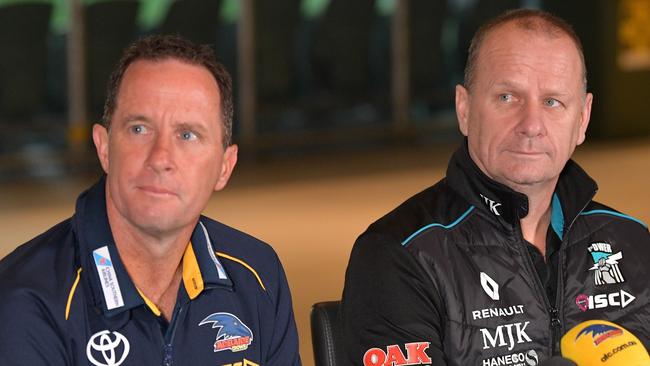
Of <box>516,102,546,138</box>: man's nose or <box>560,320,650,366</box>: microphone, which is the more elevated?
<box>516,102,546,138</box>: man's nose

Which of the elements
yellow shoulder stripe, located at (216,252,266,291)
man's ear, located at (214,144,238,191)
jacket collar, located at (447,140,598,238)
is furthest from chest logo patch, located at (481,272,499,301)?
man's ear, located at (214,144,238,191)

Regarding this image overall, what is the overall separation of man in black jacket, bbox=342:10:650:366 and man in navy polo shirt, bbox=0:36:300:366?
1.09 feet

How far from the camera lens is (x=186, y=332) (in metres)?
2.31

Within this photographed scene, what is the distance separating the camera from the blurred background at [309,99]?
338 inches

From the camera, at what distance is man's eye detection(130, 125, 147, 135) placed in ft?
7.32

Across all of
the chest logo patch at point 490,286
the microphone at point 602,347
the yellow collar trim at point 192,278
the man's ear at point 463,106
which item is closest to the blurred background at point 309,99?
the man's ear at point 463,106

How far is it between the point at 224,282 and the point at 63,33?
7695 millimetres

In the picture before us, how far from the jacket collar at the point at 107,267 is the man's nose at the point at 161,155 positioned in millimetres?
167

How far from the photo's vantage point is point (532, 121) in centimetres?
274

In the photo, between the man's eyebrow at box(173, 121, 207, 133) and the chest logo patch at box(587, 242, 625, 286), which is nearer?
the man's eyebrow at box(173, 121, 207, 133)

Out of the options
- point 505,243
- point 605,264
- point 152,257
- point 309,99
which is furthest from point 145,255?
point 309,99

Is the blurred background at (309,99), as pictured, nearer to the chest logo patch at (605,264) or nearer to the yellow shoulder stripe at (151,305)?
the chest logo patch at (605,264)

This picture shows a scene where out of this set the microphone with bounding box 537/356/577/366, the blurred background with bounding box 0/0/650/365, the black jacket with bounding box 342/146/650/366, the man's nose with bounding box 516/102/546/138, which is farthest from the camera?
the blurred background with bounding box 0/0/650/365

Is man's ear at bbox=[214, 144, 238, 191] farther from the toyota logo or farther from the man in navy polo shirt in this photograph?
the toyota logo
